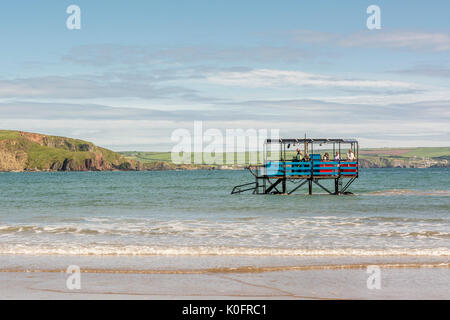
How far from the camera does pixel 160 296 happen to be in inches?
405

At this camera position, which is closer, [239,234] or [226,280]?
[226,280]

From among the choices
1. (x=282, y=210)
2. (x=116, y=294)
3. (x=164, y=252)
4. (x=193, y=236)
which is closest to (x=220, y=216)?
(x=282, y=210)

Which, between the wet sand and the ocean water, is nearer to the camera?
the wet sand

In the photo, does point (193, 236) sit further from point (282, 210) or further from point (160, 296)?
point (282, 210)

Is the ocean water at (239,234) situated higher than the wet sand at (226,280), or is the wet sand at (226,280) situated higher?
the wet sand at (226,280)

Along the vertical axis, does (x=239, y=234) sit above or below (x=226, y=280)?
below

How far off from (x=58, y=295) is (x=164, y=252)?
528 centimetres

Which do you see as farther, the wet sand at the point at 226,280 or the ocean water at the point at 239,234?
the ocean water at the point at 239,234

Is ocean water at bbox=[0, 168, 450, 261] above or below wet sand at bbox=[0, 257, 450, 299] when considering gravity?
below
